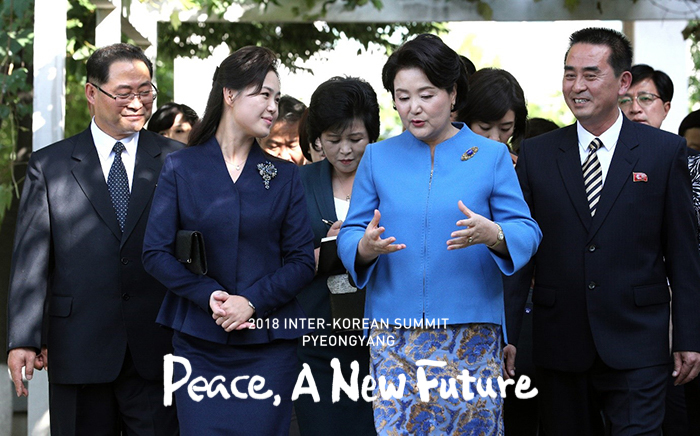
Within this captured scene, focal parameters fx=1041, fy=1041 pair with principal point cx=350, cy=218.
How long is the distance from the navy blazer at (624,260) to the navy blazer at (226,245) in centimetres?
103

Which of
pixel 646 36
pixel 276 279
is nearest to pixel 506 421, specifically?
pixel 276 279

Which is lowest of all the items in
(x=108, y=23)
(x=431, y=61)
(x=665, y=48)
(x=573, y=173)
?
(x=573, y=173)

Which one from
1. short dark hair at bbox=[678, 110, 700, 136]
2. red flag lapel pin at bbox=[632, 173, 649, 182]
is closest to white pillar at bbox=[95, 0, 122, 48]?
short dark hair at bbox=[678, 110, 700, 136]

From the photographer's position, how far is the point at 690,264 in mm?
4285

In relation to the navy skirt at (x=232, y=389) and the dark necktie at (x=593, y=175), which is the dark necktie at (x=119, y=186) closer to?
the navy skirt at (x=232, y=389)

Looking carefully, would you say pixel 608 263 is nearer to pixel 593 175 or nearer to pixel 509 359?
pixel 593 175

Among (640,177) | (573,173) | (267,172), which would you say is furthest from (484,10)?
(267,172)

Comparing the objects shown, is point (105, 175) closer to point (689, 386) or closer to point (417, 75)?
point (417, 75)

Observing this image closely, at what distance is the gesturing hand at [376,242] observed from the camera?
11.6ft

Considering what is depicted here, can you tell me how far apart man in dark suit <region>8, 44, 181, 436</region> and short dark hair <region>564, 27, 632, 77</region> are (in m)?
2.00

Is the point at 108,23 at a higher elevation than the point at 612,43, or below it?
higher

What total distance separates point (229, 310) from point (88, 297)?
956mm

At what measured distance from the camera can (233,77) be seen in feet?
13.3

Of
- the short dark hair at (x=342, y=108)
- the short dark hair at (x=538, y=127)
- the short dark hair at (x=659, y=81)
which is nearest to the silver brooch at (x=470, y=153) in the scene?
the short dark hair at (x=342, y=108)
